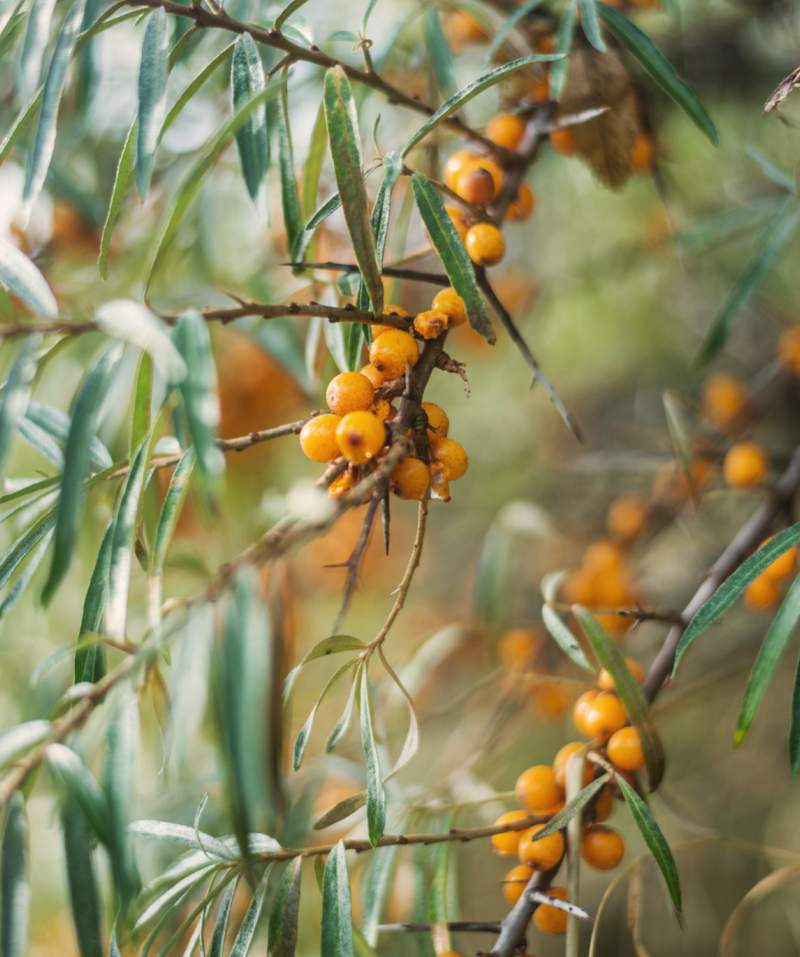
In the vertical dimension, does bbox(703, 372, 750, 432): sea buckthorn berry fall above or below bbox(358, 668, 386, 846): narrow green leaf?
above

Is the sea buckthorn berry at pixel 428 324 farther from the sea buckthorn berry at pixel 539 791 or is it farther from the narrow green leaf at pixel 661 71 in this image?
the sea buckthorn berry at pixel 539 791

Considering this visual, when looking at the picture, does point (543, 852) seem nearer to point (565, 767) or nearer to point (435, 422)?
point (565, 767)

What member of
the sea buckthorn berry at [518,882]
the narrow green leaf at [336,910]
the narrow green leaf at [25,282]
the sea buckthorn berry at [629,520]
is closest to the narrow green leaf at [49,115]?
the narrow green leaf at [25,282]

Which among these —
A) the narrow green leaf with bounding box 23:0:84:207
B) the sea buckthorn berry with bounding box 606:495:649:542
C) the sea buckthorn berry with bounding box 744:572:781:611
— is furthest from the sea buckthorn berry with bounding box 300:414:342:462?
the sea buckthorn berry with bounding box 606:495:649:542

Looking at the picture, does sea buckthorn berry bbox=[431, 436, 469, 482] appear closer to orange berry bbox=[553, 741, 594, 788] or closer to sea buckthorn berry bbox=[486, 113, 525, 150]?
orange berry bbox=[553, 741, 594, 788]

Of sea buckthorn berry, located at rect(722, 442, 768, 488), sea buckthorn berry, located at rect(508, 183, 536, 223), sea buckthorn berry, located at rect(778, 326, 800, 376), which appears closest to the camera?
sea buckthorn berry, located at rect(508, 183, 536, 223)

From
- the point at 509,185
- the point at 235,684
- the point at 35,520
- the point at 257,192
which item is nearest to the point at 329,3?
the point at 509,185

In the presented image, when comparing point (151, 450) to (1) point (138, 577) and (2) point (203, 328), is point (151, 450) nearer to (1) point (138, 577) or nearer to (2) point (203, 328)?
(2) point (203, 328)

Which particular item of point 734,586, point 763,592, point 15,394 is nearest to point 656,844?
point 734,586
